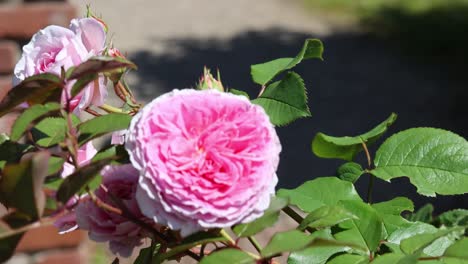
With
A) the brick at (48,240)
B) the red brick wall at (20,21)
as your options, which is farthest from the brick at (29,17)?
the brick at (48,240)

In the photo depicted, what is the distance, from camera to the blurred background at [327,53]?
4434 millimetres

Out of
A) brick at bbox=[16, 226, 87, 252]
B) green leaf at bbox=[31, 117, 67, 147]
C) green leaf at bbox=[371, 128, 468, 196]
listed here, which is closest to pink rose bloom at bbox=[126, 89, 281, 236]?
green leaf at bbox=[31, 117, 67, 147]

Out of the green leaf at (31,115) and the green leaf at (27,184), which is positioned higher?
the green leaf at (31,115)

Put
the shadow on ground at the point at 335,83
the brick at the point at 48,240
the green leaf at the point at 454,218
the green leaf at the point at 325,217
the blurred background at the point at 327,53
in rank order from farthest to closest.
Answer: the blurred background at the point at 327,53
the shadow on ground at the point at 335,83
the brick at the point at 48,240
the green leaf at the point at 454,218
the green leaf at the point at 325,217

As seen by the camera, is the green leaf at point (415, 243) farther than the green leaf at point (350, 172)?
No

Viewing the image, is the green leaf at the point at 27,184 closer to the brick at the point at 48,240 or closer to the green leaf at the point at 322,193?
the green leaf at the point at 322,193

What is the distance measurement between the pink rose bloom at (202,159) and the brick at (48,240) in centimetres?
167

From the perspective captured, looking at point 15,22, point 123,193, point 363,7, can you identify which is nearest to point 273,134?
point 123,193

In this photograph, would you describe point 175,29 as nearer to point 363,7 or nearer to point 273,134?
point 363,7

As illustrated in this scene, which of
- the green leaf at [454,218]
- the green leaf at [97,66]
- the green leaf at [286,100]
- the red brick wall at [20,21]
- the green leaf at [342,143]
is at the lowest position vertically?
the red brick wall at [20,21]

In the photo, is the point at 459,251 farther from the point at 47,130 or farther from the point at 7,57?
the point at 7,57

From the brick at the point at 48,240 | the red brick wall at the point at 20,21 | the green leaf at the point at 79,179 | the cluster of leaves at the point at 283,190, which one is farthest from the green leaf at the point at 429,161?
the brick at the point at 48,240

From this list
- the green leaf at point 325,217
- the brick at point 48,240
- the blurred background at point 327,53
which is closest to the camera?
the green leaf at point 325,217

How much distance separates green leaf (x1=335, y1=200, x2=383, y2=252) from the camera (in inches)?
25.9
